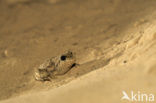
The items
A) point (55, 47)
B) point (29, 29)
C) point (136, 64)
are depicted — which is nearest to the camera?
point (136, 64)

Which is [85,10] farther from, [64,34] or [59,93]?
[59,93]

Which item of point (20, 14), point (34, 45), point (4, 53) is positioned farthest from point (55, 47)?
point (20, 14)

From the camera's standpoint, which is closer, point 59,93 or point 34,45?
point 59,93

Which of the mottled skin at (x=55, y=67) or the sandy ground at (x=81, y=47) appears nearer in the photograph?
the sandy ground at (x=81, y=47)

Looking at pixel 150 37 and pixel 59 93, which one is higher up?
pixel 150 37

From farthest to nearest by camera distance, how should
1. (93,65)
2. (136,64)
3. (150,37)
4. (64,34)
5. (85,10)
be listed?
(85,10) < (64,34) < (93,65) < (150,37) < (136,64)
